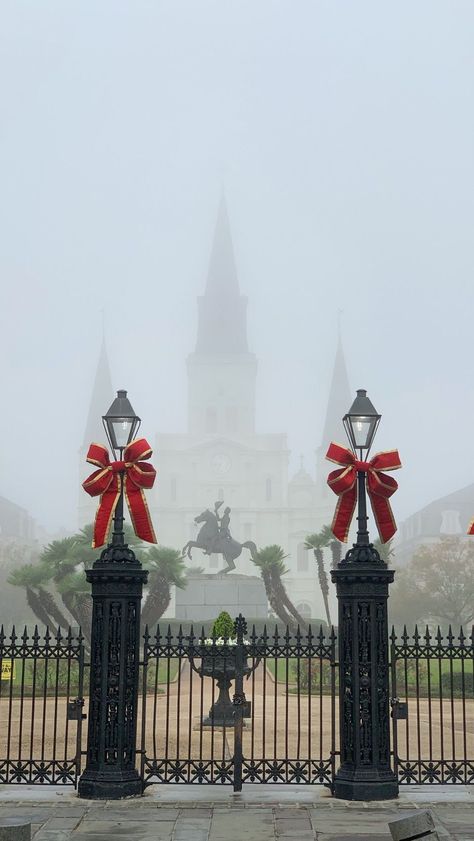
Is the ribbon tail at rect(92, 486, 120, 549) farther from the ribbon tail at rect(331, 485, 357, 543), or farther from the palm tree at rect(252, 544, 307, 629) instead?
the palm tree at rect(252, 544, 307, 629)

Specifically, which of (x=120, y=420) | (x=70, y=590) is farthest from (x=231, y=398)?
(x=120, y=420)

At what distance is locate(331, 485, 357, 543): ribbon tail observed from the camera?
40.6ft

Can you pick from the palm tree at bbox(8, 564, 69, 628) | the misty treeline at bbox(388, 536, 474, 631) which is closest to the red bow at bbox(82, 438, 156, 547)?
the palm tree at bbox(8, 564, 69, 628)

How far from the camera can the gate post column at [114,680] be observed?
1116 centimetres

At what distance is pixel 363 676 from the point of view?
11.4 metres

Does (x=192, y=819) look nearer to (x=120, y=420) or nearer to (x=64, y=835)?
(x=64, y=835)

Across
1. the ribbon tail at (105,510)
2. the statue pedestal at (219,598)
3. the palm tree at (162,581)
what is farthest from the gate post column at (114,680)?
the statue pedestal at (219,598)

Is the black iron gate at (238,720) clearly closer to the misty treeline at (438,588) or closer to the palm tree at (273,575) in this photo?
the palm tree at (273,575)

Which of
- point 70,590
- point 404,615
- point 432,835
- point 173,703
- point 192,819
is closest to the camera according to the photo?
point 432,835

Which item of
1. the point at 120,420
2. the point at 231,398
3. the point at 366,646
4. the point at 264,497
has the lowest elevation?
the point at 366,646

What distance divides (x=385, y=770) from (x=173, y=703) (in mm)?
14647

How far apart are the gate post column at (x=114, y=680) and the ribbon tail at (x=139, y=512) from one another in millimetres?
718

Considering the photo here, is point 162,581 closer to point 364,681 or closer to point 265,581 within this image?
point 265,581

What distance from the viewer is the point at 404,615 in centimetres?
6938
